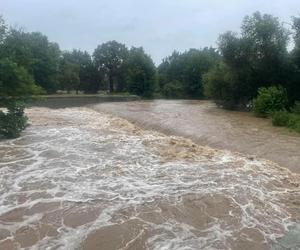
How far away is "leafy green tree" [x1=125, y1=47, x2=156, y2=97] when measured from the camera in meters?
57.2

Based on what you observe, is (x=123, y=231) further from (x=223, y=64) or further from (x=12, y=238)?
(x=223, y=64)

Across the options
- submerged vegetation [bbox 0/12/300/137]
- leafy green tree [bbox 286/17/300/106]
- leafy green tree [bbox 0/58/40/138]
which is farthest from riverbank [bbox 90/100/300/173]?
leafy green tree [bbox 0/58/40/138]

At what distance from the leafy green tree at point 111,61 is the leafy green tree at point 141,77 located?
10.1 meters

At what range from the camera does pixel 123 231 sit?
738 cm

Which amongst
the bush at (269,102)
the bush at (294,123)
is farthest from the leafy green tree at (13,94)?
the bush at (269,102)

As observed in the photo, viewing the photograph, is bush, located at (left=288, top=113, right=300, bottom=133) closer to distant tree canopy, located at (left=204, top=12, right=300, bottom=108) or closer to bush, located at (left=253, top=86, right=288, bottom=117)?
bush, located at (left=253, top=86, right=288, bottom=117)

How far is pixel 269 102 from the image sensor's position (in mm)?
22578

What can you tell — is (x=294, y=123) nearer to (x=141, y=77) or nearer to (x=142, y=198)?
(x=142, y=198)

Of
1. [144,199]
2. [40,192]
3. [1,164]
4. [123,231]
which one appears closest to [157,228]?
[123,231]

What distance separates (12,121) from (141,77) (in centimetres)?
4053

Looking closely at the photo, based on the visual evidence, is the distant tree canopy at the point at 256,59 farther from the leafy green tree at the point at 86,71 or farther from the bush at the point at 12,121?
the leafy green tree at the point at 86,71

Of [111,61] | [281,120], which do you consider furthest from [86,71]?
[281,120]

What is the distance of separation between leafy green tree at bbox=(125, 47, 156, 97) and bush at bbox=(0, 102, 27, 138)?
39418 millimetres

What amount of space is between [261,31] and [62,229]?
20747 mm
